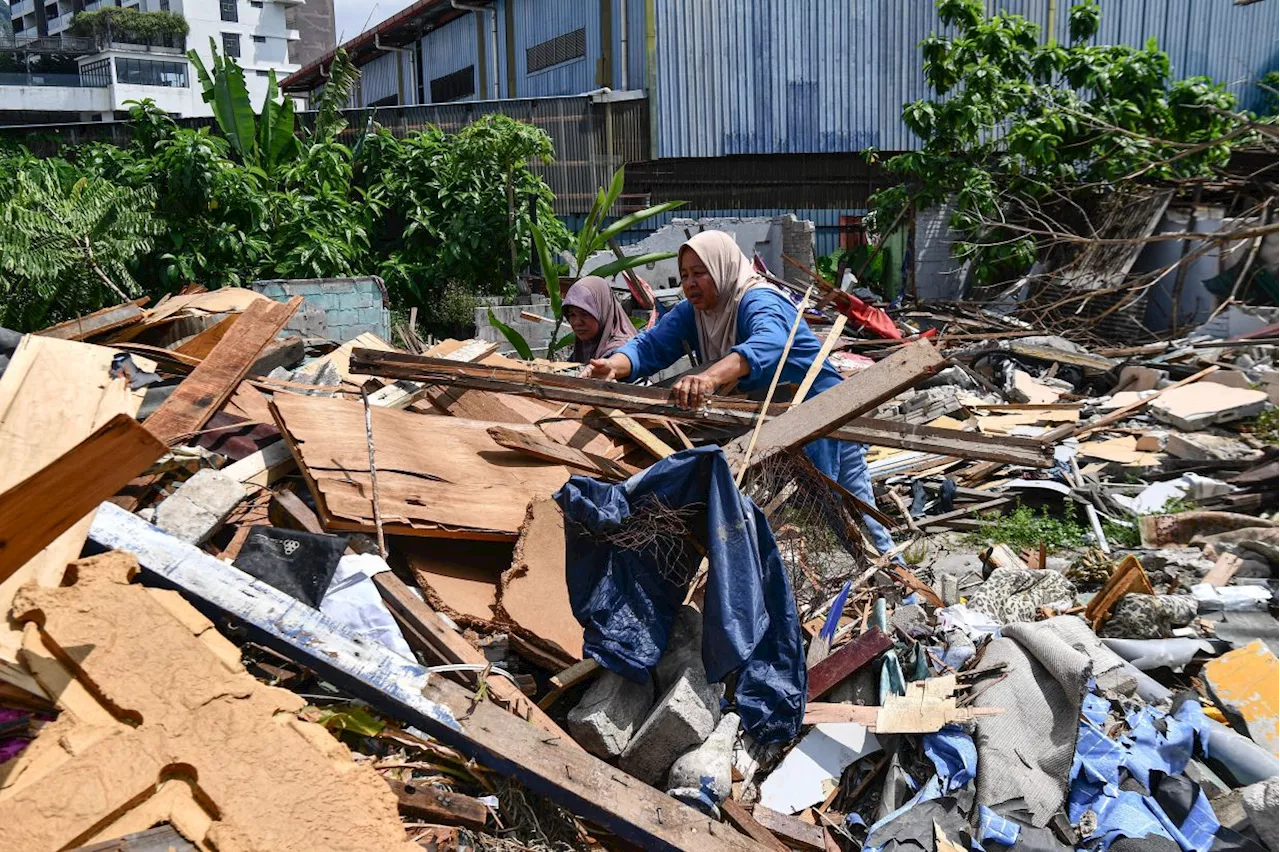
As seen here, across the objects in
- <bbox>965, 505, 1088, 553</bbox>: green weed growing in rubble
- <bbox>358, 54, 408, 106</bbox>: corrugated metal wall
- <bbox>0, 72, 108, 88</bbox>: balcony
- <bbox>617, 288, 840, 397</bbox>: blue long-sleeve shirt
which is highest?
<bbox>0, 72, 108, 88</bbox>: balcony

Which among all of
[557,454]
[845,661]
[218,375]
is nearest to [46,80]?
[218,375]

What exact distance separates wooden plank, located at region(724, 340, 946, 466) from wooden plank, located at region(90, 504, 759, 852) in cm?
119

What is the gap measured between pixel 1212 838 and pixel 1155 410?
18.3ft

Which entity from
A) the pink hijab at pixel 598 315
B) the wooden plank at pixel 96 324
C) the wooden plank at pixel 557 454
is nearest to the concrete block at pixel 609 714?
the wooden plank at pixel 557 454

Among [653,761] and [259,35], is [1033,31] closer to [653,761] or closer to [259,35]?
[653,761]

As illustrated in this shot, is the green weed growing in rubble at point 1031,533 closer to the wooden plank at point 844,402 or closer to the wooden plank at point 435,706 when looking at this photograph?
the wooden plank at point 844,402

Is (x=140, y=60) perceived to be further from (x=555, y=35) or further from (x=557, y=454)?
(x=557, y=454)

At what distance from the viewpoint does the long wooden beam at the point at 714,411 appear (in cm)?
390

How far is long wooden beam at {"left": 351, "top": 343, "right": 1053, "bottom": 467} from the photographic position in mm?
3898

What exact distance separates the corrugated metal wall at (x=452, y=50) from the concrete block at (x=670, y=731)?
1757 centimetres

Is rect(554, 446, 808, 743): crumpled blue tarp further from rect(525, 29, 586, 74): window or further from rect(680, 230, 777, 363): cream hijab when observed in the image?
rect(525, 29, 586, 74): window

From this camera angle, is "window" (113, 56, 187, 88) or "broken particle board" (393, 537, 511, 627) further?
"window" (113, 56, 187, 88)

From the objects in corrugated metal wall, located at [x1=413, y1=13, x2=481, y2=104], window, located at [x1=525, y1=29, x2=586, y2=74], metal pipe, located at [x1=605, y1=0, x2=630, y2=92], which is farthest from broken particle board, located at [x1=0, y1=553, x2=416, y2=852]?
corrugated metal wall, located at [x1=413, y1=13, x2=481, y2=104]

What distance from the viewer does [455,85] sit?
1994 centimetres
